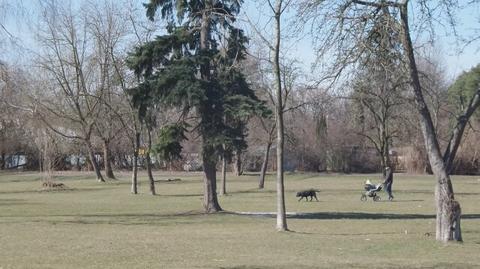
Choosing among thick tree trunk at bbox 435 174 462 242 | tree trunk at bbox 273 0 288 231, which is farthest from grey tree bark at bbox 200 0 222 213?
thick tree trunk at bbox 435 174 462 242

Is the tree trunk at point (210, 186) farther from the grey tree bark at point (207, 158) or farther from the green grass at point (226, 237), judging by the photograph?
the green grass at point (226, 237)

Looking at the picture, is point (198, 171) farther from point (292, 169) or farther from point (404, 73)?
point (404, 73)

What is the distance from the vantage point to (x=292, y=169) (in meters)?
91.4

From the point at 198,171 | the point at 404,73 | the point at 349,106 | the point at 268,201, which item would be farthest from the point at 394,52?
the point at 198,171

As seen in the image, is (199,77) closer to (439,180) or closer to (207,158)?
(207,158)

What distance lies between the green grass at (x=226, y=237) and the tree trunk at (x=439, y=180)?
1.85ft

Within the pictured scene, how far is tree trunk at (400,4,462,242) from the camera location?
18109mm

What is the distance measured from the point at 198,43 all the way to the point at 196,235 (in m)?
12.6

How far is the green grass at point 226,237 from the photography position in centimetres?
1386

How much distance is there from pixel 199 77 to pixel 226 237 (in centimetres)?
1227

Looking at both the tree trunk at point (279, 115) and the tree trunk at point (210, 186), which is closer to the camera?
the tree trunk at point (279, 115)

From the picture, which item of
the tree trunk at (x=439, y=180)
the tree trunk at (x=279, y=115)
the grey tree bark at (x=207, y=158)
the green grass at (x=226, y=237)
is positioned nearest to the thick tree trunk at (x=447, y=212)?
the tree trunk at (x=439, y=180)

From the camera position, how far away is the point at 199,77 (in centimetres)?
3116

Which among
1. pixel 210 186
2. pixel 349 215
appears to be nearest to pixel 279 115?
pixel 349 215
